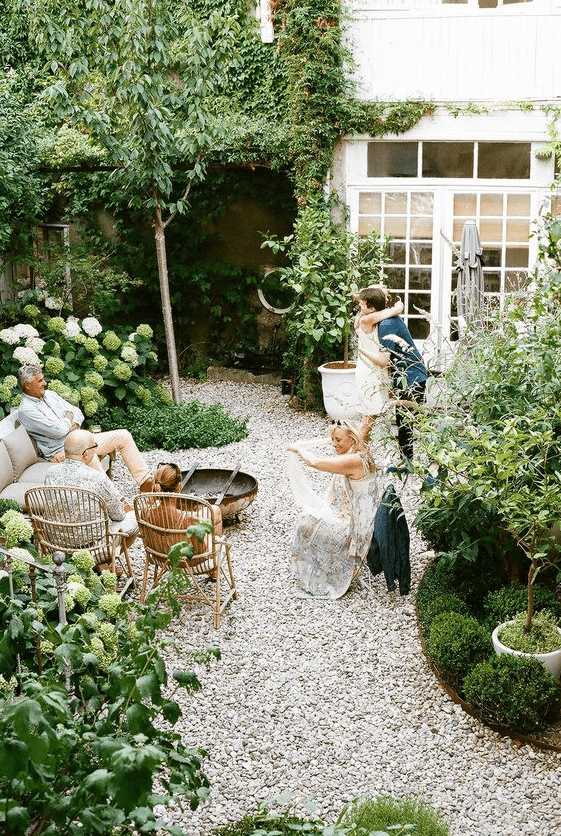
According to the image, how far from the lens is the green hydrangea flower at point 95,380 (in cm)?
1003

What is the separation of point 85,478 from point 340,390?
4401 mm

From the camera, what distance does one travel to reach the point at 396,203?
11.2 m

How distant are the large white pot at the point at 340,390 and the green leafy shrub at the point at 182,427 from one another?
94cm

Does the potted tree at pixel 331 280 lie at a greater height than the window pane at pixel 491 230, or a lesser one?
lesser

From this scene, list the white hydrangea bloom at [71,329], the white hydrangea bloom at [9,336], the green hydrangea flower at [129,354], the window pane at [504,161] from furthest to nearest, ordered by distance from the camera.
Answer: the window pane at [504,161]
the green hydrangea flower at [129,354]
the white hydrangea bloom at [71,329]
the white hydrangea bloom at [9,336]

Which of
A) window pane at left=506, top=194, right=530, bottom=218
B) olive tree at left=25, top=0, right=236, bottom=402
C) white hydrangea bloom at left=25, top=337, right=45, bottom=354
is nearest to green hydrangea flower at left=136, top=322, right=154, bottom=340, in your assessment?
olive tree at left=25, top=0, right=236, bottom=402

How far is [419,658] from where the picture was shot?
6008 mm

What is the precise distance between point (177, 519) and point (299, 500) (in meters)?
0.97

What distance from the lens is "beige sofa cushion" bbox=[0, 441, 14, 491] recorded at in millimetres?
7555

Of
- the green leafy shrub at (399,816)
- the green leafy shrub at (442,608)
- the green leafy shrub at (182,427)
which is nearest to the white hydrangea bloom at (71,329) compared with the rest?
the green leafy shrub at (182,427)

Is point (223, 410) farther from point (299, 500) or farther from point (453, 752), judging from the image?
point (453, 752)

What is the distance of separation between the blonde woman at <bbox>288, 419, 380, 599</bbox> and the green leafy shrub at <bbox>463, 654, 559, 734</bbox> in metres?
1.64

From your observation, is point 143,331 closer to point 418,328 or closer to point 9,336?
point 9,336

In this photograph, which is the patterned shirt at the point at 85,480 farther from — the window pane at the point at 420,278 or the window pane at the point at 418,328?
the window pane at the point at 420,278
